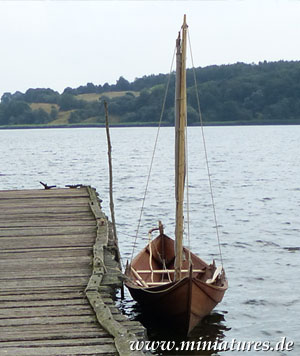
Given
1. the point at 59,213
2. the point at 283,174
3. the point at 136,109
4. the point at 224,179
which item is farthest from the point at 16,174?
the point at 136,109

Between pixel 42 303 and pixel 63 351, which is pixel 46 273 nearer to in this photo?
pixel 42 303

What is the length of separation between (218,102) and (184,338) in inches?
6348

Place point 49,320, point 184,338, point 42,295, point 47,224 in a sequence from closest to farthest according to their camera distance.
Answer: point 49,320 < point 42,295 < point 184,338 < point 47,224

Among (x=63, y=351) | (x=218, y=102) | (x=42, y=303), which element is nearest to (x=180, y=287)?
(x=42, y=303)

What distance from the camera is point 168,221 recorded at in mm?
30891

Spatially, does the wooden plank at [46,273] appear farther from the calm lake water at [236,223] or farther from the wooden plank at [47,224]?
the wooden plank at [47,224]

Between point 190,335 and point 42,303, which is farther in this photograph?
point 190,335

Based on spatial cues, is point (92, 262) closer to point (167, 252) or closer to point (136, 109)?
point (167, 252)

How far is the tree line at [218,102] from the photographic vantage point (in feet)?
551

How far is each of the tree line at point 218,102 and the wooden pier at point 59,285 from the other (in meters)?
145

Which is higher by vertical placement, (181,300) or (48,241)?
(48,241)

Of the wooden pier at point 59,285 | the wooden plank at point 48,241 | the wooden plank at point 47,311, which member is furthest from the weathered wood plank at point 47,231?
the wooden plank at point 47,311

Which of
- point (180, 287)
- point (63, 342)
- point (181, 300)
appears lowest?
point (181, 300)

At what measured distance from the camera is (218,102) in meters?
172
